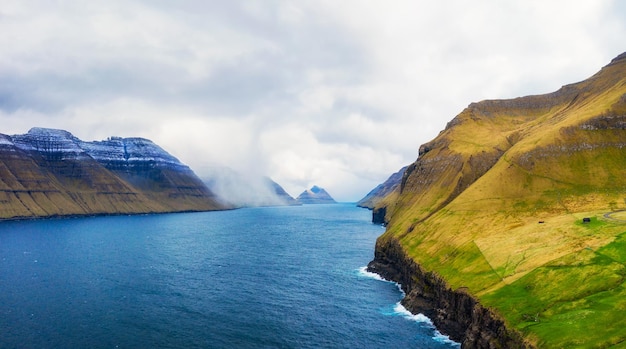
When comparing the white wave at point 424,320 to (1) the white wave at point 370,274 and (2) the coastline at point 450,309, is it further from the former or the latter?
(1) the white wave at point 370,274

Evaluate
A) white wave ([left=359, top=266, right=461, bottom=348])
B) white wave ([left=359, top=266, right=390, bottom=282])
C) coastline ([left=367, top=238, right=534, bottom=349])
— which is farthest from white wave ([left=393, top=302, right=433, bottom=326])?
white wave ([left=359, top=266, right=390, bottom=282])

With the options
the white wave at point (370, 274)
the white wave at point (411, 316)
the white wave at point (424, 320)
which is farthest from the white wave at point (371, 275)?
the white wave at point (424, 320)

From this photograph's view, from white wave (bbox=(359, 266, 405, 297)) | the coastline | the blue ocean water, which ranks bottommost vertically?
the blue ocean water

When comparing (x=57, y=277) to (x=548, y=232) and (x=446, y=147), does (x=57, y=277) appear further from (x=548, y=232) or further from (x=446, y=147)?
(x=446, y=147)

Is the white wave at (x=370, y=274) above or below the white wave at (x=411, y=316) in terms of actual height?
above

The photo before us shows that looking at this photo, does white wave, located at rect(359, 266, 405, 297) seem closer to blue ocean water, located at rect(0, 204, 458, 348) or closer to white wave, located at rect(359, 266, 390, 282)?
white wave, located at rect(359, 266, 390, 282)

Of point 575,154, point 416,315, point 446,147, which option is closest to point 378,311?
point 416,315
